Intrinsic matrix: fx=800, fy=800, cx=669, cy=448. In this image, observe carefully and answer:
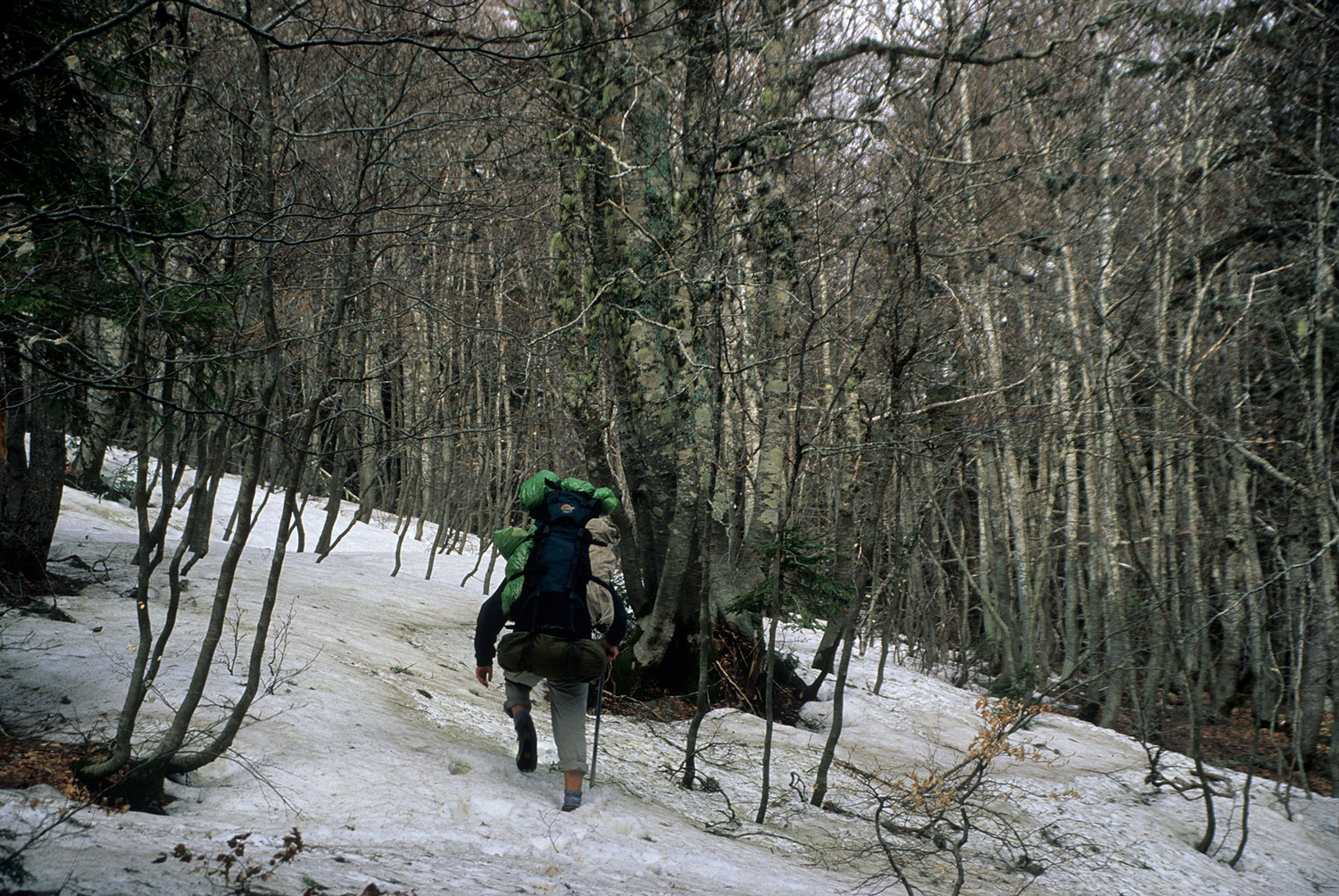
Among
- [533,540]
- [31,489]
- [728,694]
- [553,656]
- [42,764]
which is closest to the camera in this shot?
[42,764]

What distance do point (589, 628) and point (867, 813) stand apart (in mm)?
2627

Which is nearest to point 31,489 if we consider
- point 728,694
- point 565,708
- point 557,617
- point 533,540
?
point 533,540

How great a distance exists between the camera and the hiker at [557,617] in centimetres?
437

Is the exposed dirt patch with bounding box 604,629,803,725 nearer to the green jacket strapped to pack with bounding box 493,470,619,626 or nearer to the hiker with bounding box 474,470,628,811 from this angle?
the hiker with bounding box 474,470,628,811

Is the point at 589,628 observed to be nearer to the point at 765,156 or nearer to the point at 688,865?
the point at 688,865

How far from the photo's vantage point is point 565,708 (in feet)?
14.6

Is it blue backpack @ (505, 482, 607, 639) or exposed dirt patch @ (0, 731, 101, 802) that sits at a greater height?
blue backpack @ (505, 482, 607, 639)

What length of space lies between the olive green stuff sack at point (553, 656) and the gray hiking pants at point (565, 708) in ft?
0.19

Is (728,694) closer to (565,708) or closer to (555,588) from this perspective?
(565,708)

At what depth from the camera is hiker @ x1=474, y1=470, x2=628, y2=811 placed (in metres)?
4.37

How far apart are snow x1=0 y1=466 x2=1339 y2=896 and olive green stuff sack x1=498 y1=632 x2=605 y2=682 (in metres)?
0.66

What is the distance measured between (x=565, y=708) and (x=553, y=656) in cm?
33

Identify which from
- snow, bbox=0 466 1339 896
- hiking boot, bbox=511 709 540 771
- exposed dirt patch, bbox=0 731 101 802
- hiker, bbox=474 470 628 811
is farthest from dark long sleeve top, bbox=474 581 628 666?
exposed dirt patch, bbox=0 731 101 802

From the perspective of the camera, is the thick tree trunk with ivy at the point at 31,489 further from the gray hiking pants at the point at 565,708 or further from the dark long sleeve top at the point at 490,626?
the gray hiking pants at the point at 565,708
